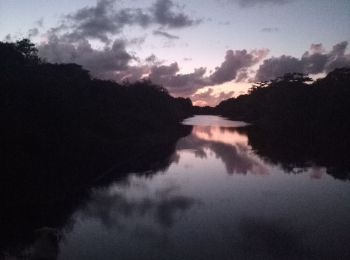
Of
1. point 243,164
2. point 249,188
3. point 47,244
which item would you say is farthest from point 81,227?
point 243,164

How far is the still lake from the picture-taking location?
13227mm

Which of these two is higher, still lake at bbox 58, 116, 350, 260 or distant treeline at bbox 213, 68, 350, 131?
distant treeline at bbox 213, 68, 350, 131

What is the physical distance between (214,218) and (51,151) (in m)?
13.3

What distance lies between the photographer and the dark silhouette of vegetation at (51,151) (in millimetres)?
17656

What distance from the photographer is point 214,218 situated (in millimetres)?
16828

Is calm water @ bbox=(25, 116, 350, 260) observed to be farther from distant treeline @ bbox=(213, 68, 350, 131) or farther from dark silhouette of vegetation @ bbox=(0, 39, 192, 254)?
distant treeline @ bbox=(213, 68, 350, 131)

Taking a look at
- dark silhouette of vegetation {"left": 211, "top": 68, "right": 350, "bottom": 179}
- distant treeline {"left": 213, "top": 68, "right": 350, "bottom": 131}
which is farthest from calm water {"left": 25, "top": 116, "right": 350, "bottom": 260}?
distant treeline {"left": 213, "top": 68, "right": 350, "bottom": 131}

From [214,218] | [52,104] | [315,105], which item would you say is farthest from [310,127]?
[214,218]

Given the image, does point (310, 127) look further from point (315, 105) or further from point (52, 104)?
point (52, 104)

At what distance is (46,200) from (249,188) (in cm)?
1147

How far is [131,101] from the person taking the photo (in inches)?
2815

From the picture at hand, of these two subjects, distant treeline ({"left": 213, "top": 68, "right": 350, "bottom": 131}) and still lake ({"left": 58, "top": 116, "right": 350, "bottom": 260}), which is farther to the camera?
distant treeline ({"left": 213, "top": 68, "right": 350, "bottom": 131})

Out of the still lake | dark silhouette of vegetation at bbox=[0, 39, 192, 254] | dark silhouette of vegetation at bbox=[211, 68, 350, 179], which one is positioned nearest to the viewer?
the still lake

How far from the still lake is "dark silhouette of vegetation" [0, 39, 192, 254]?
5.95ft
